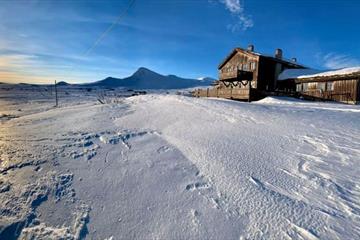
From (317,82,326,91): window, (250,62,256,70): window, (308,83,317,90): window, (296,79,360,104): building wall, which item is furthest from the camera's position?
(250,62,256,70): window

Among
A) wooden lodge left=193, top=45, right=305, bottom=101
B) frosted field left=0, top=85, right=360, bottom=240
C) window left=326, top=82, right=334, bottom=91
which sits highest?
wooden lodge left=193, top=45, right=305, bottom=101

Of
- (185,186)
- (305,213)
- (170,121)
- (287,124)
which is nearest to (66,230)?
(185,186)

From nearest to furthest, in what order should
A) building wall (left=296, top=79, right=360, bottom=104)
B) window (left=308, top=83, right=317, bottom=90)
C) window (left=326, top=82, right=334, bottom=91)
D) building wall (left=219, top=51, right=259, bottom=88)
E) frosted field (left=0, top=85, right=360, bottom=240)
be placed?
1. frosted field (left=0, top=85, right=360, bottom=240)
2. building wall (left=296, top=79, right=360, bottom=104)
3. window (left=326, top=82, right=334, bottom=91)
4. window (left=308, top=83, right=317, bottom=90)
5. building wall (left=219, top=51, right=259, bottom=88)

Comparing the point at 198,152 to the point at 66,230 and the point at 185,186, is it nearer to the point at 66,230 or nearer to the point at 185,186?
the point at 185,186

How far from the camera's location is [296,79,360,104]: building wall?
55.3 ft

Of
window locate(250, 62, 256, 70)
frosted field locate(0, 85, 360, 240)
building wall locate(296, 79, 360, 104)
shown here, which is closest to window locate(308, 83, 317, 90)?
building wall locate(296, 79, 360, 104)

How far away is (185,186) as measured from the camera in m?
3.76

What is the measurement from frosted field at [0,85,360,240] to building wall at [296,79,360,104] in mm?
12960

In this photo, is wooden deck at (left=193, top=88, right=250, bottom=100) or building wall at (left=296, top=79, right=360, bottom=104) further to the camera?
wooden deck at (left=193, top=88, right=250, bottom=100)

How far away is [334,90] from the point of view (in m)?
18.3

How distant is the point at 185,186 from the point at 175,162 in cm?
90

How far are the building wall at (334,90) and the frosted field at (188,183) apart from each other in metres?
13.0

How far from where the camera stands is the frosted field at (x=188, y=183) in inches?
115

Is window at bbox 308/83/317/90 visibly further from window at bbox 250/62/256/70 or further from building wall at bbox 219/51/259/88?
window at bbox 250/62/256/70
